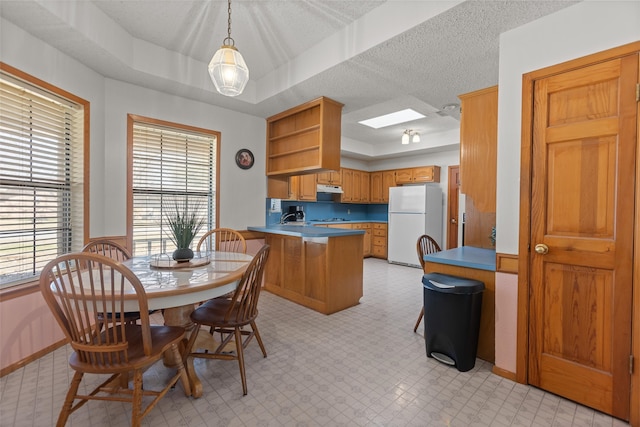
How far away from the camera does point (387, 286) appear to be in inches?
174

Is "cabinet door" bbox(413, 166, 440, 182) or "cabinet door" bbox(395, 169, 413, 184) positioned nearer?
"cabinet door" bbox(413, 166, 440, 182)

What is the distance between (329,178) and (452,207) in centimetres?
266

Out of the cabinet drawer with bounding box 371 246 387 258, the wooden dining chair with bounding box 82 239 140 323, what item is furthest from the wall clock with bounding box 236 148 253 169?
the cabinet drawer with bounding box 371 246 387 258

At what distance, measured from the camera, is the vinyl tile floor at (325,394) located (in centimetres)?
164

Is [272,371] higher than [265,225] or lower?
lower

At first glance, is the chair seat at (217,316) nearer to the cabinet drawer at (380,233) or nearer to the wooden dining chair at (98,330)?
the wooden dining chair at (98,330)

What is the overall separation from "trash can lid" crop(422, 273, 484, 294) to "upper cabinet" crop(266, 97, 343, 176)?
1778 millimetres

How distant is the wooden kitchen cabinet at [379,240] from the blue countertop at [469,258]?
3758 mm

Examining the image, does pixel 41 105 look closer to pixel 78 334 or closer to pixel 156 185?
pixel 156 185

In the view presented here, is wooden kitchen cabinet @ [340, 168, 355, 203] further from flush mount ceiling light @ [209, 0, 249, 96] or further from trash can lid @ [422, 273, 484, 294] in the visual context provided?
flush mount ceiling light @ [209, 0, 249, 96]

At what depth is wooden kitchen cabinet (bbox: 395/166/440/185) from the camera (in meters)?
6.21

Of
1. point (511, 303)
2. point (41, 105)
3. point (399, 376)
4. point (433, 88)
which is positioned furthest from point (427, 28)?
point (41, 105)

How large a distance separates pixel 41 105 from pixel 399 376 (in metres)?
Answer: 3.43

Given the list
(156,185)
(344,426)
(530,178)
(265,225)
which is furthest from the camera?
(265,225)
